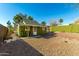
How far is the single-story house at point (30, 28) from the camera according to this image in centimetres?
694

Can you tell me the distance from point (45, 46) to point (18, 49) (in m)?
0.59

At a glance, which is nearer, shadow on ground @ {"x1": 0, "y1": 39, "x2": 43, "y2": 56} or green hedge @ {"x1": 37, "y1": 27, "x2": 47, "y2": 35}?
shadow on ground @ {"x1": 0, "y1": 39, "x2": 43, "y2": 56}

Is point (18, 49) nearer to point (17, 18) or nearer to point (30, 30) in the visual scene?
point (30, 30)

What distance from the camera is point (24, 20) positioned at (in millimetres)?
6941

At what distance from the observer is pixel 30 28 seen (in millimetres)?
7078

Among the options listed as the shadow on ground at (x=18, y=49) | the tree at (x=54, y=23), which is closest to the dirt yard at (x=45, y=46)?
the shadow on ground at (x=18, y=49)


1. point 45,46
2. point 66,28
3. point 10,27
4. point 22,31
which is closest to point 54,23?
point 66,28

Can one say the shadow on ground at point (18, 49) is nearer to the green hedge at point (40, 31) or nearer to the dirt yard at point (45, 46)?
the dirt yard at point (45, 46)

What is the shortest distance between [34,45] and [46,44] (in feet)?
0.86

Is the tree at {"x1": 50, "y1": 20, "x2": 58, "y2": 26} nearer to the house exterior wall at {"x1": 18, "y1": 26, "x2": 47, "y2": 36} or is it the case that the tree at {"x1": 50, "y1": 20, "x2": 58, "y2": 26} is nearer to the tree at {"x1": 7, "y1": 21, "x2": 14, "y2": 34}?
the house exterior wall at {"x1": 18, "y1": 26, "x2": 47, "y2": 36}

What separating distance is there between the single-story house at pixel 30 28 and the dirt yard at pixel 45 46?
11 cm

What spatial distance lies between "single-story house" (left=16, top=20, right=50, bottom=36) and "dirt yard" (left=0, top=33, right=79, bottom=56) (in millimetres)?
112

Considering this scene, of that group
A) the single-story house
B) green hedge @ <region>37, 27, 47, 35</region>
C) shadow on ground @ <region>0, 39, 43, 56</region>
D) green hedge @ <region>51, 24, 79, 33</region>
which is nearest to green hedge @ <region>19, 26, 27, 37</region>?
the single-story house

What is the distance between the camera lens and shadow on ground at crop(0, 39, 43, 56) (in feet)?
22.3
